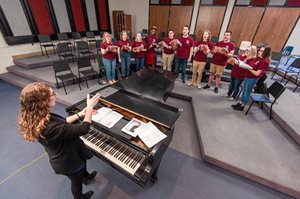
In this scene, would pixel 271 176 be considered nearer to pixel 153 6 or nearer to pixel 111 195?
pixel 111 195

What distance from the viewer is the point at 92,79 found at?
506 centimetres

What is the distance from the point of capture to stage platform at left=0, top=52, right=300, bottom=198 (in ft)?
7.29

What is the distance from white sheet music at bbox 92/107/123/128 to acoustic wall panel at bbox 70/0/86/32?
706 centimetres

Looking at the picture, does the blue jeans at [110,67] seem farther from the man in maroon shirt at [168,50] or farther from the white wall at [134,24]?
the white wall at [134,24]

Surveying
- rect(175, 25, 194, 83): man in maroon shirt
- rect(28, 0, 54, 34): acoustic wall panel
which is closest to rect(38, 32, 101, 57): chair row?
rect(28, 0, 54, 34): acoustic wall panel

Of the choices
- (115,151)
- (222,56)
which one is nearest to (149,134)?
(115,151)

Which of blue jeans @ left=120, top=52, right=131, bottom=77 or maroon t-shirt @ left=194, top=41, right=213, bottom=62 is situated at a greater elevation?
maroon t-shirt @ left=194, top=41, right=213, bottom=62

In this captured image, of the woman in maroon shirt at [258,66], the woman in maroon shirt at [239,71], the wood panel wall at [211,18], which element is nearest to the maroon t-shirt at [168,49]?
the woman in maroon shirt at [239,71]

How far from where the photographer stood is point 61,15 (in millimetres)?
6367

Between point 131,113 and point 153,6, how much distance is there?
9.03m

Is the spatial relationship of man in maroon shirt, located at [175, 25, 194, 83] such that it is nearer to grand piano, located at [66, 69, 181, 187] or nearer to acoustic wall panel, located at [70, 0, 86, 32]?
grand piano, located at [66, 69, 181, 187]

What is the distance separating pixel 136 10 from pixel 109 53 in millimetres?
7080

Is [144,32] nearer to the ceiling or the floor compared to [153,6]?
nearer to the floor

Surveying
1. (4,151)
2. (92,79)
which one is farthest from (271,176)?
(92,79)
